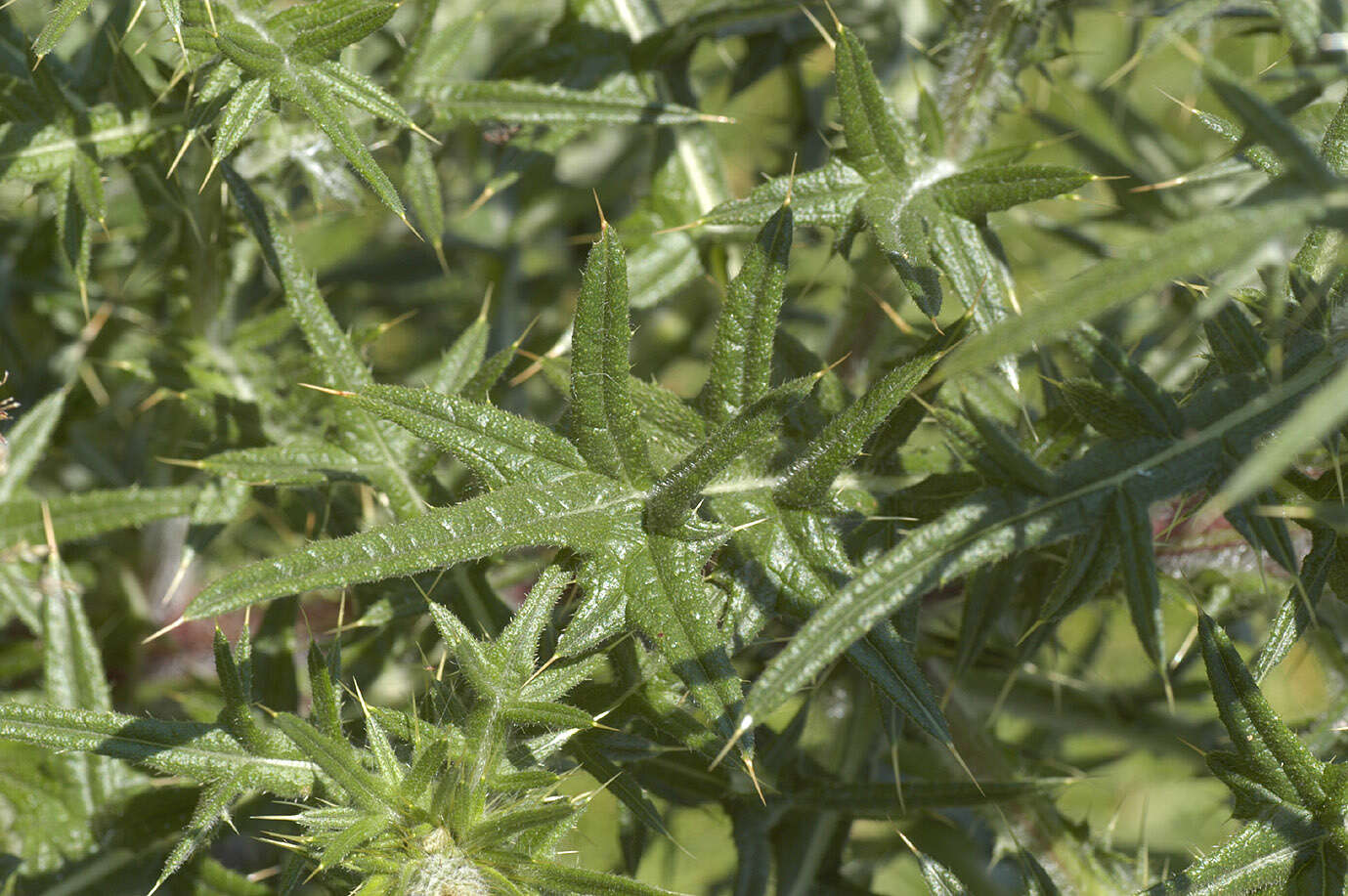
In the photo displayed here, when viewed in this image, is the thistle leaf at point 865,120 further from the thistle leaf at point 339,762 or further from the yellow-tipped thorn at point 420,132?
the thistle leaf at point 339,762

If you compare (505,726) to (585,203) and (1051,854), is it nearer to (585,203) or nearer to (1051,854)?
(1051,854)

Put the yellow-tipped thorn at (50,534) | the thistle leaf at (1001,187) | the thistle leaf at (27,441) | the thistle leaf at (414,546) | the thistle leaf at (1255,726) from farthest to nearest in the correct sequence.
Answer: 1. the thistle leaf at (27,441)
2. the yellow-tipped thorn at (50,534)
3. the thistle leaf at (1001,187)
4. the thistle leaf at (1255,726)
5. the thistle leaf at (414,546)

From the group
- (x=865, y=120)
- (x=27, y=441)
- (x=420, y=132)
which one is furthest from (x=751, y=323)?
(x=27, y=441)

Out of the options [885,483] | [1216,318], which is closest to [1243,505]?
[1216,318]

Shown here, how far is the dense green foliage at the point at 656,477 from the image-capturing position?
4.81 feet

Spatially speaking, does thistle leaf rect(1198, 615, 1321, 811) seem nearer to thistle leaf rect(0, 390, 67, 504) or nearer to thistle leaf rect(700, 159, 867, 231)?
thistle leaf rect(700, 159, 867, 231)

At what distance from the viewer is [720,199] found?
9.16 feet

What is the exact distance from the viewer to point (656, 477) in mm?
1688

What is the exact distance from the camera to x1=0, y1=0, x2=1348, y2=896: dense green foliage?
1.47 metres

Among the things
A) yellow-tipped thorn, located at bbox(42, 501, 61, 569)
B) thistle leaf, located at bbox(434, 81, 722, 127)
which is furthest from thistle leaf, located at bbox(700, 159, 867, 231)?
yellow-tipped thorn, located at bbox(42, 501, 61, 569)

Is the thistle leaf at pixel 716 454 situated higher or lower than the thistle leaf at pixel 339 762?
higher

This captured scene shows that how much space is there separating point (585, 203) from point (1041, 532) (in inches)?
96.1

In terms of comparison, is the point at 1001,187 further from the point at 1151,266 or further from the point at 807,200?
the point at 1151,266

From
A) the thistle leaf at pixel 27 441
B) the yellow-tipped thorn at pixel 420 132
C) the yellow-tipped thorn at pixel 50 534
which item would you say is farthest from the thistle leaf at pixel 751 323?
the thistle leaf at pixel 27 441
